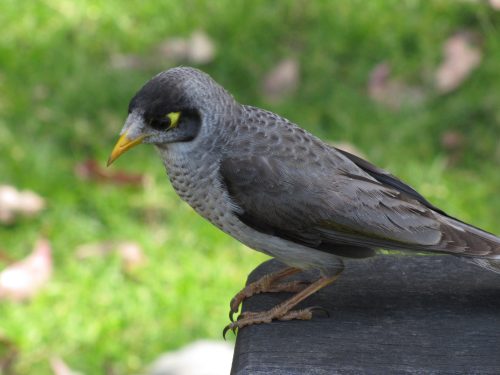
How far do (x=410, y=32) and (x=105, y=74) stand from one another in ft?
7.53

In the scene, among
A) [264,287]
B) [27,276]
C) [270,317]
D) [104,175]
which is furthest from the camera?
[104,175]

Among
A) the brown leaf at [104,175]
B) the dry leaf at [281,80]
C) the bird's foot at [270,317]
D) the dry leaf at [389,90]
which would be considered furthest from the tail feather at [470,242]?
the dry leaf at [281,80]

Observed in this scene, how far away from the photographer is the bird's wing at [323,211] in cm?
365

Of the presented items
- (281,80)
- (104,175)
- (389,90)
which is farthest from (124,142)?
(389,90)

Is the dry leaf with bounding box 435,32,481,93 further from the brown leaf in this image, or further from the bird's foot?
the bird's foot

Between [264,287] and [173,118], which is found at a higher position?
[173,118]

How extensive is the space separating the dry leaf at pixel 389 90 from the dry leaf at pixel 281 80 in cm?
56

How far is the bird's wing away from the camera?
3.65 meters

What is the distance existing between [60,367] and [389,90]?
3.33m

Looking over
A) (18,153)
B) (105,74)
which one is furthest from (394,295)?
(105,74)

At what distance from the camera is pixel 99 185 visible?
651 centimetres

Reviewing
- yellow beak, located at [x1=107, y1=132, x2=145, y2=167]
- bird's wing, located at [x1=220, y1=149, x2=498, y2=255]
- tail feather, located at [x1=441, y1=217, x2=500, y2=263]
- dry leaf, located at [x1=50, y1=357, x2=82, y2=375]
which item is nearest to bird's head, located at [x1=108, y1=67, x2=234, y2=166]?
yellow beak, located at [x1=107, y1=132, x2=145, y2=167]

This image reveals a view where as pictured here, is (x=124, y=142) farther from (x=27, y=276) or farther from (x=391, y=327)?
(x=27, y=276)

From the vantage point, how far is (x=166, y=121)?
3.65 m
